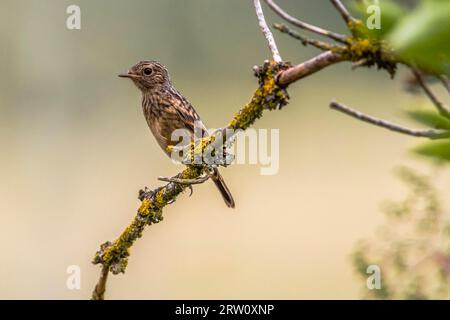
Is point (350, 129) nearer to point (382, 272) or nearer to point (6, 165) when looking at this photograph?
point (6, 165)

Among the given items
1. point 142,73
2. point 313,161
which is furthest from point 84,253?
point 142,73

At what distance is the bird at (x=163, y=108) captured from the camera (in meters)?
4.13

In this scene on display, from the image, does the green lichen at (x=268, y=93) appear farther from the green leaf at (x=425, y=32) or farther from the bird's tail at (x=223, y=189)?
the bird's tail at (x=223, y=189)

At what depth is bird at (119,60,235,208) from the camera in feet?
13.6

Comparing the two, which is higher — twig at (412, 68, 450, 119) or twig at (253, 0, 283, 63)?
twig at (253, 0, 283, 63)

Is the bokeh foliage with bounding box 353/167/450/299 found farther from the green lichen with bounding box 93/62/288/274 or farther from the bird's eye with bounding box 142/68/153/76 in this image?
the bird's eye with bounding box 142/68/153/76

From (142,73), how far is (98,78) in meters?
6.29

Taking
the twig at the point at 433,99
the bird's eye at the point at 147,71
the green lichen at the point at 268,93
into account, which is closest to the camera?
the twig at the point at 433,99

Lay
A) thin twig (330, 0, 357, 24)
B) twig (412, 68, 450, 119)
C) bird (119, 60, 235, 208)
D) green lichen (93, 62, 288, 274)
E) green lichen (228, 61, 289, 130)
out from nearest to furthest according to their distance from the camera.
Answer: twig (412, 68, 450, 119), thin twig (330, 0, 357, 24), green lichen (228, 61, 289, 130), green lichen (93, 62, 288, 274), bird (119, 60, 235, 208)

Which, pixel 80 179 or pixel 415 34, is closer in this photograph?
pixel 415 34

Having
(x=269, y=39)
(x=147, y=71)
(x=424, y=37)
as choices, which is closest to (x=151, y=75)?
(x=147, y=71)

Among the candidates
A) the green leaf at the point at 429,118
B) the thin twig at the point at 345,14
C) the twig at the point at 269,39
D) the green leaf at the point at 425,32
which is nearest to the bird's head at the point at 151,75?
the twig at the point at 269,39

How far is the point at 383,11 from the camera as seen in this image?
80cm

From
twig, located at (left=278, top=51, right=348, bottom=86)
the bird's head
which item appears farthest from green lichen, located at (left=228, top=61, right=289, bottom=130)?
the bird's head
